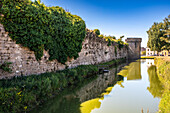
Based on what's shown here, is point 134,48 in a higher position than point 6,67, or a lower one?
higher

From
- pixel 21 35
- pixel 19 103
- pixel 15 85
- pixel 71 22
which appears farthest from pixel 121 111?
pixel 71 22

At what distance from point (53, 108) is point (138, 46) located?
38627mm

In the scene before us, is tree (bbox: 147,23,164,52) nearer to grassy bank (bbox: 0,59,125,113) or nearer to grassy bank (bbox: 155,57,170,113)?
grassy bank (bbox: 155,57,170,113)

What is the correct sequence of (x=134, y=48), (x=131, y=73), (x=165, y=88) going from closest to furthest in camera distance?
(x=165, y=88) → (x=131, y=73) → (x=134, y=48)

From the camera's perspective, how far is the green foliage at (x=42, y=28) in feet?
19.0

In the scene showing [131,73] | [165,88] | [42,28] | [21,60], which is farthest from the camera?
[131,73]

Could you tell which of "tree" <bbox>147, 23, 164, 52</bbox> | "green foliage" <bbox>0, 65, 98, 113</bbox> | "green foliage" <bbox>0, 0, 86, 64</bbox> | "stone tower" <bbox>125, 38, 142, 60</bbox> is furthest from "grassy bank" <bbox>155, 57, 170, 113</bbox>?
"stone tower" <bbox>125, 38, 142, 60</bbox>

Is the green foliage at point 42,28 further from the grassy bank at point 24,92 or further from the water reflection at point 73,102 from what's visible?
the water reflection at point 73,102

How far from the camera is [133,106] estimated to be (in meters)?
5.41

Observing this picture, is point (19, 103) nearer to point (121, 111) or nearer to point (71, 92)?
point (71, 92)

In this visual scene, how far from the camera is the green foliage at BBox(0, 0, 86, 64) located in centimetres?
579

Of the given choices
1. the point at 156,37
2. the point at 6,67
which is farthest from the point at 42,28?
the point at 156,37

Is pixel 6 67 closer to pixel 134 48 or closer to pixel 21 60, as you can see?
pixel 21 60

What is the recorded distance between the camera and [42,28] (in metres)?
7.16
